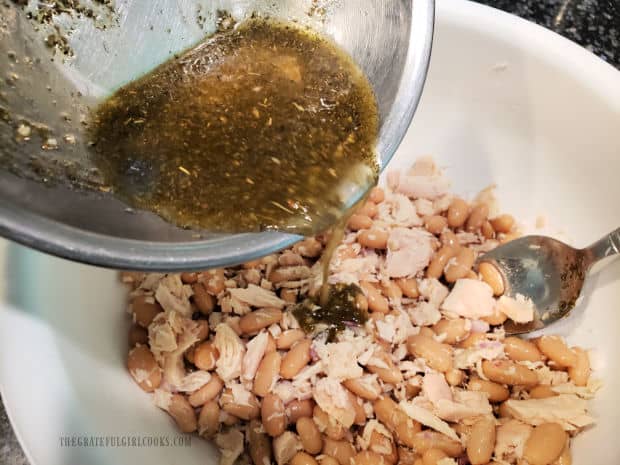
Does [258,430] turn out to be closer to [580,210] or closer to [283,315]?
[283,315]

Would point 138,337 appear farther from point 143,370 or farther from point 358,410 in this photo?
point 358,410

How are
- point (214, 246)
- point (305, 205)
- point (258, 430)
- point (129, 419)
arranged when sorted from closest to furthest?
point (214, 246)
point (305, 205)
point (129, 419)
point (258, 430)

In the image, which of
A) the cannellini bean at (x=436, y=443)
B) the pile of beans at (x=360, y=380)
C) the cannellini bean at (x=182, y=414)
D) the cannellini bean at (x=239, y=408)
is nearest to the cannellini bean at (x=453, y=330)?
the pile of beans at (x=360, y=380)

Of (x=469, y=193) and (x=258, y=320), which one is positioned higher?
(x=469, y=193)

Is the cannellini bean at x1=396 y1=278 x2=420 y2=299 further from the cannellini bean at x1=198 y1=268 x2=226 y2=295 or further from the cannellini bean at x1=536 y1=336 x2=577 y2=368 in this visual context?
the cannellini bean at x1=198 y1=268 x2=226 y2=295

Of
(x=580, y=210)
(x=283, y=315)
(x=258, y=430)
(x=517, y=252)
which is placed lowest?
(x=258, y=430)

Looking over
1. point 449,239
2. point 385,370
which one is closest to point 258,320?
point 385,370

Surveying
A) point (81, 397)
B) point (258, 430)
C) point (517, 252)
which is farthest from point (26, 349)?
point (517, 252)
